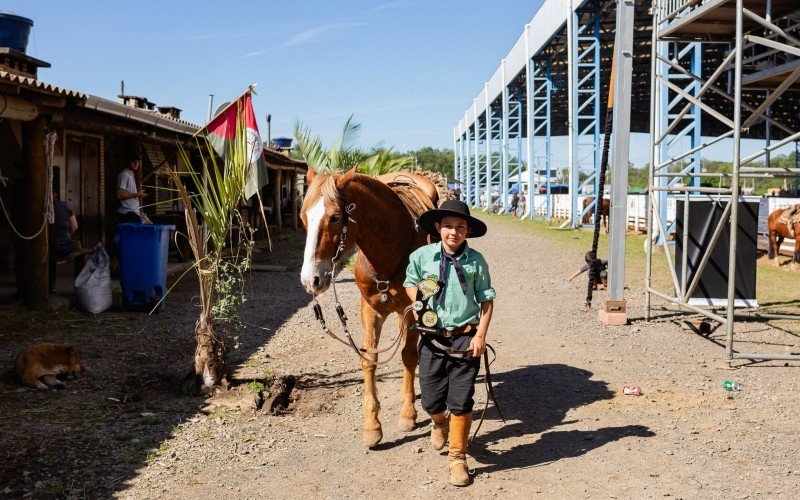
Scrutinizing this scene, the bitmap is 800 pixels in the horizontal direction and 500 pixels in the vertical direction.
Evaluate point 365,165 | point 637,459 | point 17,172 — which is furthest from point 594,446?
point 365,165

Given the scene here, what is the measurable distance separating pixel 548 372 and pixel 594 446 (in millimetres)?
2083

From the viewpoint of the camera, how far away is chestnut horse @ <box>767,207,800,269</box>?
51.3ft

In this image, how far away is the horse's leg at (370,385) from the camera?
16.4 feet

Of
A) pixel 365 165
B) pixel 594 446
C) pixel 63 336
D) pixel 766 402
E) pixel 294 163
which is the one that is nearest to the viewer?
pixel 594 446

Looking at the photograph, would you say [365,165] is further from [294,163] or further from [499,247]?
[294,163]

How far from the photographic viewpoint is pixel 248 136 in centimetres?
655

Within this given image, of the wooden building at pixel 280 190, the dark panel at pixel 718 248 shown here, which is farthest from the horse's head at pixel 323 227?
the wooden building at pixel 280 190

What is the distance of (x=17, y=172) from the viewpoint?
1174cm

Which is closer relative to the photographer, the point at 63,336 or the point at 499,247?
the point at 63,336

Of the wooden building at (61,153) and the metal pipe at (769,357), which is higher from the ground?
the wooden building at (61,153)

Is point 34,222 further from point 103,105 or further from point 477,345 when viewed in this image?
point 477,345

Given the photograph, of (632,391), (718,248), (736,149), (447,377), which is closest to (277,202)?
(718,248)

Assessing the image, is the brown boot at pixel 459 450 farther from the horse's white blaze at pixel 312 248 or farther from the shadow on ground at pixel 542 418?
the horse's white blaze at pixel 312 248

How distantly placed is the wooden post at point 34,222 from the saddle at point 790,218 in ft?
46.5
